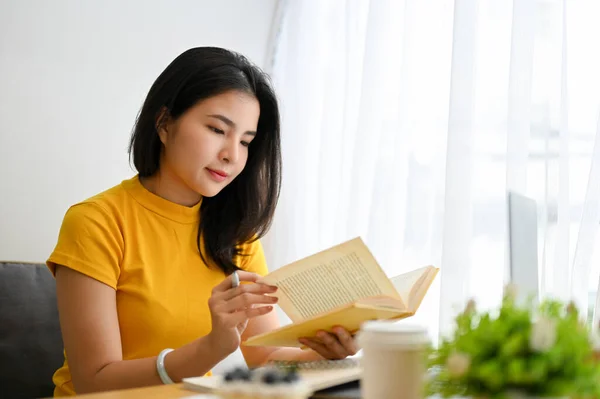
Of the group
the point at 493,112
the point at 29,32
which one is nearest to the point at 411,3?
the point at 493,112

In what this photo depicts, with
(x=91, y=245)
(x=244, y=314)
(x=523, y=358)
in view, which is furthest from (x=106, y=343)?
(x=523, y=358)

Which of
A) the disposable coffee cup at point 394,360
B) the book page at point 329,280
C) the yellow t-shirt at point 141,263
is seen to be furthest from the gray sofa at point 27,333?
the disposable coffee cup at point 394,360

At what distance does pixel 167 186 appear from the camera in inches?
64.8

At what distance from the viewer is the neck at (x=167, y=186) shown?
64.7 inches

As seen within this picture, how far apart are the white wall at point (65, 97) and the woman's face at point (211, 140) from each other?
595 millimetres

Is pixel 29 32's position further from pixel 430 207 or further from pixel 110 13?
pixel 430 207

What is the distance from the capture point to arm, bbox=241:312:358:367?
1198 millimetres

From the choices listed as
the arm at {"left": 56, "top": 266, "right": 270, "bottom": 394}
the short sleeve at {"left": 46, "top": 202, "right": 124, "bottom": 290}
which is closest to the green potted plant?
the arm at {"left": 56, "top": 266, "right": 270, "bottom": 394}

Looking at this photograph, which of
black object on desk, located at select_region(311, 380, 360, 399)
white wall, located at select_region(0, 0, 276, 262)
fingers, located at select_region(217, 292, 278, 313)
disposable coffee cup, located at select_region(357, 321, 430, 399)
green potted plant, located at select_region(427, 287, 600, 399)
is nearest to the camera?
green potted plant, located at select_region(427, 287, 600, 399)

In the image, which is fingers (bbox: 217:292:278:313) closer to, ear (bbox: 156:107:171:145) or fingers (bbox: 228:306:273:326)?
fingers (bbox: 228:306:273:326)

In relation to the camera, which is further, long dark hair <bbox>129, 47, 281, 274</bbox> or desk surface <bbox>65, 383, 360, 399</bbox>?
long dark hair <bbox>129, 47, 281, 274</bbox>

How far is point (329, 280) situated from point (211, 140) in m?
0.55

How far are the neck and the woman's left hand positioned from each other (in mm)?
571

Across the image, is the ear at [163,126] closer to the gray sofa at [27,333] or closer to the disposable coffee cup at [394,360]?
the gray sofa at [27,333]
